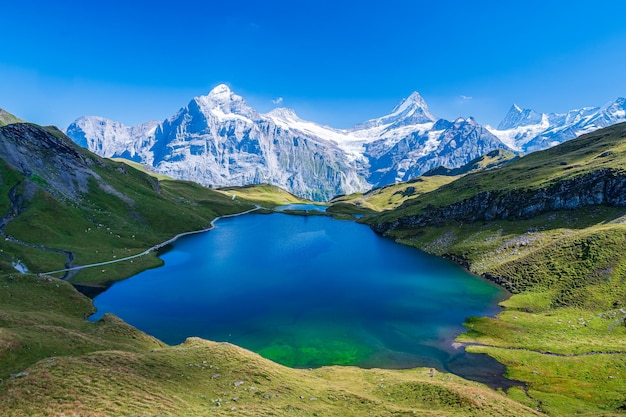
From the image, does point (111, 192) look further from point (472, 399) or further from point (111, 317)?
point (472, 399)

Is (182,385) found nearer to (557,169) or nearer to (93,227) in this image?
(93,227)

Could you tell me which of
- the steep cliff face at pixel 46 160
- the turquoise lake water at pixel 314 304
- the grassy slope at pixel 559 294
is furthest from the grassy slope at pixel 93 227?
the grassy slope at pixel 559 294

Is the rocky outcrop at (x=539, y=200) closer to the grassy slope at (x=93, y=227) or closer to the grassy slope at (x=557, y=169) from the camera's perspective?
the grassy slope at (x=557, y=169)

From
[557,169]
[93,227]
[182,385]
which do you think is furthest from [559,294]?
[93,227]

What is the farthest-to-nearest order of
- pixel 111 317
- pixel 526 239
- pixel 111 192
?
1. pixel 111 192
2. pixel 526 239
3. pixel 111 317

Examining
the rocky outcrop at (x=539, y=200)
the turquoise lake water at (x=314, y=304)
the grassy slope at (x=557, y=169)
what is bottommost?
the turquoise lake water at (x=314, y=304)

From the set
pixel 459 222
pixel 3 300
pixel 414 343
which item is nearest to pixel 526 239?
pixel 459 222

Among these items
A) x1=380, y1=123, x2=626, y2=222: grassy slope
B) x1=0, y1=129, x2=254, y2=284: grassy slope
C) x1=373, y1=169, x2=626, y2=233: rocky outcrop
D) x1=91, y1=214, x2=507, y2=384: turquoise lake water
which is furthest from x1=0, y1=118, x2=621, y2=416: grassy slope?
x1=380, y1=123, x2=626, y2=222: grassy slope
